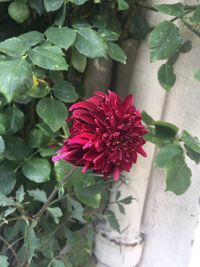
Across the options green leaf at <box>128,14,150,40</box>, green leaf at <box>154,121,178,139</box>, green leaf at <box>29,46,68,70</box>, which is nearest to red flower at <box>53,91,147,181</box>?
green leaf at <box>29,46,68,70</box>

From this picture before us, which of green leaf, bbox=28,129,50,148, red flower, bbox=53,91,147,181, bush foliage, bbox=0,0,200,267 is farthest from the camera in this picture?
green leaf, bbox=28,129,50,148

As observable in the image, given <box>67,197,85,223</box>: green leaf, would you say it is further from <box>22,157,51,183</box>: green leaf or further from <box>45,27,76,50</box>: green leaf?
<box>45,27,76,50</box>: green leaf

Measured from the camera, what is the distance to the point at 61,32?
0.64m

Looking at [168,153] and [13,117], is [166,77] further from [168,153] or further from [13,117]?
[13,117]

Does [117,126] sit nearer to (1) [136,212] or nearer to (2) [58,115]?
(2) [58,115]

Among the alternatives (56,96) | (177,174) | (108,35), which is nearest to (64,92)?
(56,96)

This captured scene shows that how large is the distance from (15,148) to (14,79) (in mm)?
218

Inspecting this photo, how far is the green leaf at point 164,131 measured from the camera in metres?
0.73

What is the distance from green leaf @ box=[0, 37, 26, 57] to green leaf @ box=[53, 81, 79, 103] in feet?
0.41

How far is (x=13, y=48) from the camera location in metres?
0.59

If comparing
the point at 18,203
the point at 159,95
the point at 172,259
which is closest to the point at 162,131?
the point at 159,95

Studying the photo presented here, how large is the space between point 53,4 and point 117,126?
229 millimetres

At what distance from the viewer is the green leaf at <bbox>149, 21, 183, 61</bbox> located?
0.70 meters

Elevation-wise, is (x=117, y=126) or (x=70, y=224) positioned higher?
(x=117, y=126)
